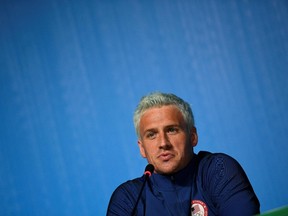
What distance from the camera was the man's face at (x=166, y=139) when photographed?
106 cm

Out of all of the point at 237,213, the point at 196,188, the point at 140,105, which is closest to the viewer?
the point at 237,213

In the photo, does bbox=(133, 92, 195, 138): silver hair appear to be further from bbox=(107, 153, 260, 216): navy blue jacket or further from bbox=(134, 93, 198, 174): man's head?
bbox=(107, 153, 260, 216): navy blue jacket

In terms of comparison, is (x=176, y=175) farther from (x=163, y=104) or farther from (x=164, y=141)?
(x=163, y=104)

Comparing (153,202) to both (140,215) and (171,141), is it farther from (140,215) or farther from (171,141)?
(171,141)

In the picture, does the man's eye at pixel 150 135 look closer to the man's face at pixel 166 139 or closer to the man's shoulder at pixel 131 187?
the man's face at pixel 166 139

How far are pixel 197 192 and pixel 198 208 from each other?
5cm

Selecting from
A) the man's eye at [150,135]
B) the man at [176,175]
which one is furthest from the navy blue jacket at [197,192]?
the man's eye at [150,135]

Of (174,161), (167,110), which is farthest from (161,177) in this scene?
(167,110)

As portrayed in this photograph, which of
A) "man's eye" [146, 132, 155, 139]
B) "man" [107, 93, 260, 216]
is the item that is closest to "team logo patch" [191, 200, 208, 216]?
"man" [107, 93, 260, 216]

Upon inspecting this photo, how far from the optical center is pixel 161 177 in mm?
1087

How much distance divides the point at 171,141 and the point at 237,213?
265mm

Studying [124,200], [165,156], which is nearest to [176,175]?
[165,156]

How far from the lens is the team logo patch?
0.97 m

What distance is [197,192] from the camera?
102cm
